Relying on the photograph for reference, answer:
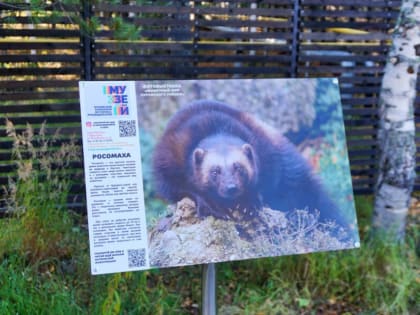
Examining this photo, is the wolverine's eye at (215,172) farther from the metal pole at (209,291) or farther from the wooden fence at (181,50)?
the wooden fence at (181,50)

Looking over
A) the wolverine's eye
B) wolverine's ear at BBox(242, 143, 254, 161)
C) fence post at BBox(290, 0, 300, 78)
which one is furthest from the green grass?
fence post at BBox(290, 0, 300, 78)

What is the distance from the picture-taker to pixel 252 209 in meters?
3.16

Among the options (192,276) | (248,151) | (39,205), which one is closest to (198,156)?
(248,151)

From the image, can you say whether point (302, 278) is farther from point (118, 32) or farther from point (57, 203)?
point (118, 32)

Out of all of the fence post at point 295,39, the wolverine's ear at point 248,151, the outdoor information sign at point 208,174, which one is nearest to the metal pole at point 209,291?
the outdoor information sign at point 208,174

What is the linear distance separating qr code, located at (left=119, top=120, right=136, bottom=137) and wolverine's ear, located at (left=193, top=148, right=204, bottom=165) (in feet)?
1.23

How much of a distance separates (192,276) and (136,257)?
4.32 ft

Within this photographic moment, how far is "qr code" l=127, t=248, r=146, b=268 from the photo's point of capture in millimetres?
2922

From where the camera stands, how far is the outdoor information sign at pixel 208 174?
117 inches

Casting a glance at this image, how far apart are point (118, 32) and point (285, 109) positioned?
4.46 feet

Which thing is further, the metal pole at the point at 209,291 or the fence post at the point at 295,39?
the fence post at the point at 295,39

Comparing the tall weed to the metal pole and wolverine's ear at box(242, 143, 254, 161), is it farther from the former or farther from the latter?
wolverine's ear at box(242, 143, 254, 161)

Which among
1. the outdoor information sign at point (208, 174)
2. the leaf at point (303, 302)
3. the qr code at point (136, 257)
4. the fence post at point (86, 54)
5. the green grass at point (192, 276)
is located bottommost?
the leaf at point (303, 302)

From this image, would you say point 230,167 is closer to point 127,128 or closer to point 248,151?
point 248,151
